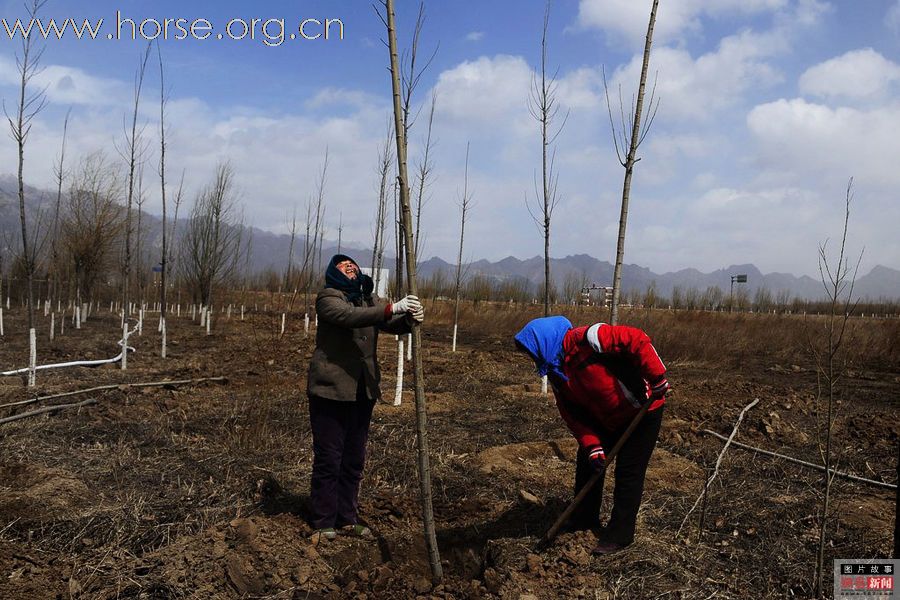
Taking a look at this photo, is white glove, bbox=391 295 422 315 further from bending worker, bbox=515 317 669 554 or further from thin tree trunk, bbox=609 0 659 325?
thin tree trunk, bbox=609 0 659 325

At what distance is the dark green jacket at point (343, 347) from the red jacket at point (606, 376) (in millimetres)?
919

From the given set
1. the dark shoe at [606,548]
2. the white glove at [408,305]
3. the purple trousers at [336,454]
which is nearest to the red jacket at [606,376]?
the dark shoe at [606,548]

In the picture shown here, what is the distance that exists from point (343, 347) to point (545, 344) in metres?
1.13

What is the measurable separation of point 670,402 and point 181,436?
6350 millimetres

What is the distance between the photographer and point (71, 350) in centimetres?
1200

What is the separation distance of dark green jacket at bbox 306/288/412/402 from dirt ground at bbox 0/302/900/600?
0.84 m

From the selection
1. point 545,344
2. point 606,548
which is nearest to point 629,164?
point 545,344

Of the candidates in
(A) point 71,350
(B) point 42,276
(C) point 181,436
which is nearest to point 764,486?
(C) point 181,436

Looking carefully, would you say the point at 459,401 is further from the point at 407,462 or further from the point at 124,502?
the point at 124,502

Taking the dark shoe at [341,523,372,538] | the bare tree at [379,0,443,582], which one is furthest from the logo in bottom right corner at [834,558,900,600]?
the dark shoe at [341,523,372,538]

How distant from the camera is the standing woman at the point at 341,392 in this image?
10.3 feet

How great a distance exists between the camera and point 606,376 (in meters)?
2.99

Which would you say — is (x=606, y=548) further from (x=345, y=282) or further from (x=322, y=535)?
(x=345, y=282)

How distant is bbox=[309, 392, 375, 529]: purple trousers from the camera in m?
3.20
